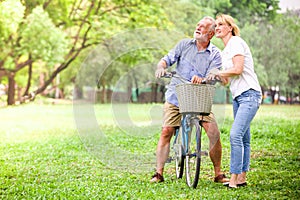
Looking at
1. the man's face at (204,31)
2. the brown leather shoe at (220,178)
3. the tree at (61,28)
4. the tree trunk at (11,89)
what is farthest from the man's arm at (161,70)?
the tree trunk at (11,89)

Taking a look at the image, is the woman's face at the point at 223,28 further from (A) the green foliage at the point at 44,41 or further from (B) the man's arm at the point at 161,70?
(A) the green foliage at the point at 44,41

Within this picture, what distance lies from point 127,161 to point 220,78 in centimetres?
118

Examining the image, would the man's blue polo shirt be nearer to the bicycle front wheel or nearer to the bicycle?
the bicycle

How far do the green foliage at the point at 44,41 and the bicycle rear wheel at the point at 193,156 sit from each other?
690 cm

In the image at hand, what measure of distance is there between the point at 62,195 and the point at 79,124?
3.17 feet

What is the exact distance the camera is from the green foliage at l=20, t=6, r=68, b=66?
10.3 meters

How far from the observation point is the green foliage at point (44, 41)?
33.8 feet

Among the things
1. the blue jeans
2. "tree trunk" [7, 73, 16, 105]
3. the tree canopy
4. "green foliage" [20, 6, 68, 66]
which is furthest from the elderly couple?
"tree trunk" [7, 73, 16, 105]

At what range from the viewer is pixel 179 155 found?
12.1 ft

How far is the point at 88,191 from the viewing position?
349cm

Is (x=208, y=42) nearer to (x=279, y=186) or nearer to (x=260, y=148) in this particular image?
(x=279, y=186)

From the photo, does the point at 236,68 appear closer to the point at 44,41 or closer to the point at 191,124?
the point at 191,124

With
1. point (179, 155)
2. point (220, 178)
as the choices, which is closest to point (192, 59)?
point (179, 155)

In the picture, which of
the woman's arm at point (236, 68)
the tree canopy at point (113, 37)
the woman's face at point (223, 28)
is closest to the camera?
the woman's arm at point (236, 68)
